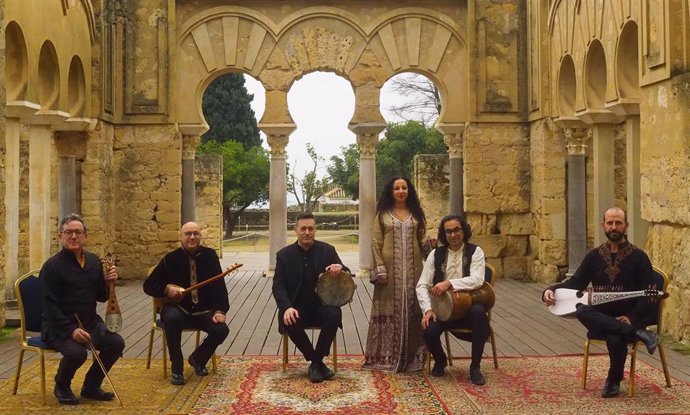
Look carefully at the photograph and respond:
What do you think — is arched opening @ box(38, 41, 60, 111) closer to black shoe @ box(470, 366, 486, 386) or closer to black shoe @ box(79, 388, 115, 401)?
black shoe @ box(79, 388, 115, 401)

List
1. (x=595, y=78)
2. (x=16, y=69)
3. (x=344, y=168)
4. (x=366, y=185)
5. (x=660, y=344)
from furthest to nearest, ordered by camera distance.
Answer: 1. (x=344, y=168)
2. (x=366, y=185)
3. (x=595, y=78)
4. (x=16, y=69)
5. (x=660, y=344)

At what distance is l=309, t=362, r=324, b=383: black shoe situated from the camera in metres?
6.36

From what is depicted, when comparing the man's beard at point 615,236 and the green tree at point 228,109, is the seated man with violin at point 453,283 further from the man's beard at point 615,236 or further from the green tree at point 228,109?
the green tree at point 228,109

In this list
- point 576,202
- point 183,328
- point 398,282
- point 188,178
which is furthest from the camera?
point 188,178

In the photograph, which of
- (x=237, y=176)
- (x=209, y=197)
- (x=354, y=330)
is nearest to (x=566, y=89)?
(x=354, y=330)

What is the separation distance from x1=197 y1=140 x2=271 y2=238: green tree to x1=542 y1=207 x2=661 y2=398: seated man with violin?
75.5ft

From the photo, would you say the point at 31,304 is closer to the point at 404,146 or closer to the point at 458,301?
the point at 458,301

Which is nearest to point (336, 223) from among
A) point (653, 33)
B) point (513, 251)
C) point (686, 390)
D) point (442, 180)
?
point (442, 180)

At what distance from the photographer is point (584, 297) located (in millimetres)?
6016

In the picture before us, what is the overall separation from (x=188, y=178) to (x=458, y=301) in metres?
8.73

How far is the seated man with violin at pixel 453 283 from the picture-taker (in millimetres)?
6371

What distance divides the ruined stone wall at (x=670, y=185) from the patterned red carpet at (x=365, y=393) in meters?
1.39

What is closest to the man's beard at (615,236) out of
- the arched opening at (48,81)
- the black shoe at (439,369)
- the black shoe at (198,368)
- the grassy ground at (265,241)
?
the black shoe at (439,369)

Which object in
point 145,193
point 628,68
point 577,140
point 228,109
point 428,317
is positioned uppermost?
point 228,109
